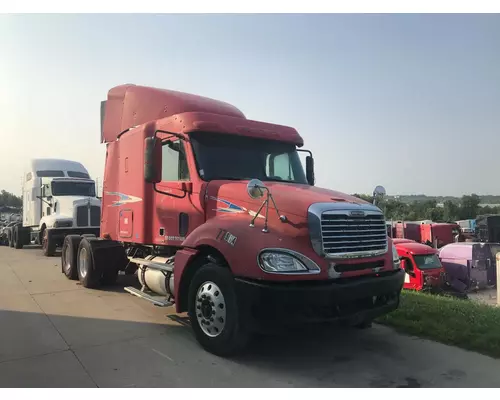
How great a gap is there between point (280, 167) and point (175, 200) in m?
1.61

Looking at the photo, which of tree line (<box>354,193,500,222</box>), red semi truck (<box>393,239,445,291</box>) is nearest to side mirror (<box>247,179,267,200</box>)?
red semi truck (<box>393,239,445,291</box>)

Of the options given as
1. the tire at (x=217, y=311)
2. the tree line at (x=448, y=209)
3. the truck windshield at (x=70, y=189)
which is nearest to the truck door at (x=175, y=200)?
the tire at (x=217, y=311)

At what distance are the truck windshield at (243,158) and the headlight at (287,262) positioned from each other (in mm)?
1687

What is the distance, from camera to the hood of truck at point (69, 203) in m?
16.2

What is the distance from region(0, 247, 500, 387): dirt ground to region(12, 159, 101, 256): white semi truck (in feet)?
32.6

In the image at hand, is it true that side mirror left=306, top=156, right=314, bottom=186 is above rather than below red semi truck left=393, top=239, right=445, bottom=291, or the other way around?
above

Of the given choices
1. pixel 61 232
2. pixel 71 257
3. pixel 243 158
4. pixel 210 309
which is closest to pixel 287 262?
pixel 210 309

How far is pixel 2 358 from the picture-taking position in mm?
4680

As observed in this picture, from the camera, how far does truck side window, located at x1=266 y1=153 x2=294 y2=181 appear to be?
6.28 m

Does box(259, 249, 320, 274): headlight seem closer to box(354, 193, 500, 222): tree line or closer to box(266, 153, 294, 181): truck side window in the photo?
box(266, 153, 294, 181): truck side window

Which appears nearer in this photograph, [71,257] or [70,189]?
[71,257]

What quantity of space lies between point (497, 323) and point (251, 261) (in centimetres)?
366

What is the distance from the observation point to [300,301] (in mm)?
4219

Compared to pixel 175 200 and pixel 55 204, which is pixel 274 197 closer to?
pixel 175 200
